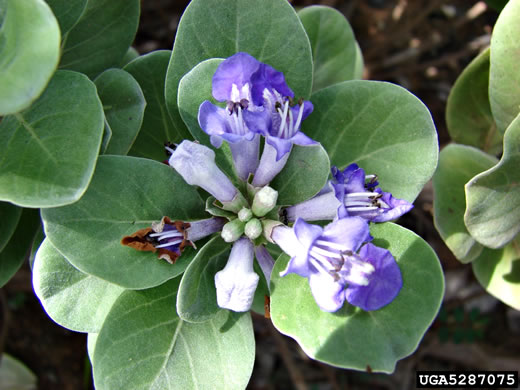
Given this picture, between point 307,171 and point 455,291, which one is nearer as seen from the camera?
point 307,171

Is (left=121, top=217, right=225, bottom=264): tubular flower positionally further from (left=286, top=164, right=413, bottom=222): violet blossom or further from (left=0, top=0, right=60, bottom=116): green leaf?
(left=0, top=0, right=60, bottom=116): green leaf

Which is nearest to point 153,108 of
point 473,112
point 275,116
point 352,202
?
point 275,116

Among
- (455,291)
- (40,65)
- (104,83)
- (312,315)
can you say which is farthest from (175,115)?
(455,291)

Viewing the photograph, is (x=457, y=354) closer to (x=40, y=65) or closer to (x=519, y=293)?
(x=519, y=293)

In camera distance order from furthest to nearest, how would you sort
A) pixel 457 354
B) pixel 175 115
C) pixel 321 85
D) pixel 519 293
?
pixel 457 354, pixel 321 85, pixel 519 293, pixel 175 115

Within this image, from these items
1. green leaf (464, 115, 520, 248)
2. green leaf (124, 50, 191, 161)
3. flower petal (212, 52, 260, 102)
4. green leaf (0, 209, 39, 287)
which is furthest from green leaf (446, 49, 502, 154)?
green leaf (0, 209, 39, 287)

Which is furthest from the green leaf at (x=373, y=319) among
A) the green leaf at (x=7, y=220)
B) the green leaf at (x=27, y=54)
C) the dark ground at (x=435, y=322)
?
the dark ground at (x=435, y=322)

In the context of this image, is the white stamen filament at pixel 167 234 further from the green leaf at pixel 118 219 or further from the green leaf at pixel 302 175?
the green leaf at pixel 302 175
